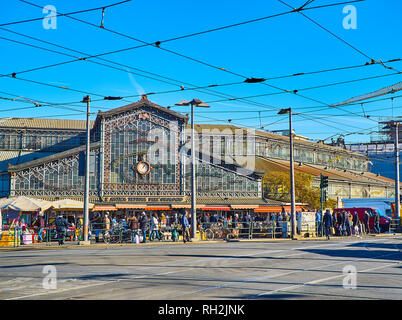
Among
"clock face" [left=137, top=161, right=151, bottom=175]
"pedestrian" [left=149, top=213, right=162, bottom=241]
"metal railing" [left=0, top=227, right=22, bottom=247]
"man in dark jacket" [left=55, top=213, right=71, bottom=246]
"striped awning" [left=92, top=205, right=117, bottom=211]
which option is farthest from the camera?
"clock face" [left=137, top=161, right=151, bottom=175]

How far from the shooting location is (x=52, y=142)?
59594 millimetres

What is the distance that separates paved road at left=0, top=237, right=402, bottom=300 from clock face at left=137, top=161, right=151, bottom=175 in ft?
90.1

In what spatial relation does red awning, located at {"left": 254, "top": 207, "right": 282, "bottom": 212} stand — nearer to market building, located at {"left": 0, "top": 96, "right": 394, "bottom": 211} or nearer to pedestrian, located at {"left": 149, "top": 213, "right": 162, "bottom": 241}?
market building, located at {"left": 0, "top": 96, "right": 394, "bottom": 211}

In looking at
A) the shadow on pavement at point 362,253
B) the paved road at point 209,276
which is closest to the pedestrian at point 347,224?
the shadow on pavement at point 362,253

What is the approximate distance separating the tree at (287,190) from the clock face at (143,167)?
1249 centimetres

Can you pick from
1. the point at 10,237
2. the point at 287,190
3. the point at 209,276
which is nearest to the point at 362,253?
the point at 209,276

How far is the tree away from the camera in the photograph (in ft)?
169

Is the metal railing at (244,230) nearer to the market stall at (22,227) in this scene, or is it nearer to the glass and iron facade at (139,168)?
the market stall at (22,227)

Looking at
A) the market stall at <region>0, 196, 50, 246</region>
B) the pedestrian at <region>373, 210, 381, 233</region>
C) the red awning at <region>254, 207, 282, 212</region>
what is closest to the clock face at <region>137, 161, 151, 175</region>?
the red awning at <region>254, 207, 282, 212</region>

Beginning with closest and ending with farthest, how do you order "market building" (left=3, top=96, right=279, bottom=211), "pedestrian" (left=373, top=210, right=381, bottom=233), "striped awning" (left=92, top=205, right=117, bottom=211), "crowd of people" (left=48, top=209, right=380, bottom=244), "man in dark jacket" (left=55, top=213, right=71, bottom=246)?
"man in dark jacket" (left=55, top=213, right=71, bottom=246) → "crowd of people" (left=48, top=209, right=380, bottom=244) → "pedestrian" (left=373, top=210, right=381, bottom=233) → "striped awning" (left=92, top=205, right=117, bottom=211) → "market building" (left=3, top=96, right=279, bottom=211)

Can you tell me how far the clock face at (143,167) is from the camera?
47.2 metres

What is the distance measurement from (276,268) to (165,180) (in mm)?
33497
